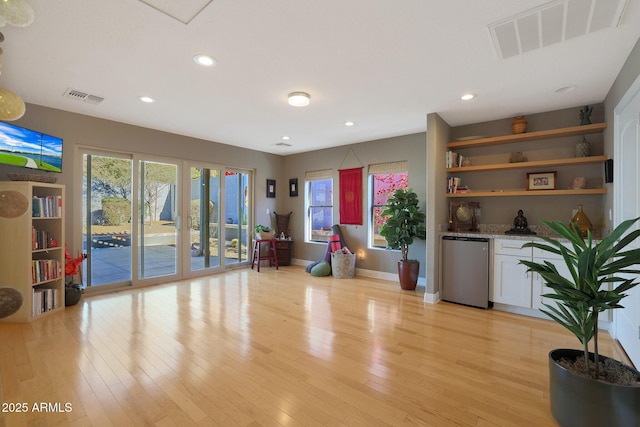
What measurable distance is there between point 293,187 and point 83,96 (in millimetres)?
4073

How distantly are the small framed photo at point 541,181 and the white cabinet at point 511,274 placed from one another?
886 millimetres

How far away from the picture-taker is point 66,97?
3369 millimetres

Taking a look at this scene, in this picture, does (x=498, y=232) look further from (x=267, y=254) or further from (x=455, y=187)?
(x=267, y=254)

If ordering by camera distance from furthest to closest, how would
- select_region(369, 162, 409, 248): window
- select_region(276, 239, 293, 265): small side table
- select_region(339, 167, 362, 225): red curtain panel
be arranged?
select_region(276, 239, 293, 265): small side table
select_region(339, 167, 362, 225): red curtain panel
select_region(369, 162, 409, 248): window

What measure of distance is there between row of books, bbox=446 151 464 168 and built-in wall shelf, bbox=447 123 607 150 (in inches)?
4.9

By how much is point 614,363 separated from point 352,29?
2.70 metres

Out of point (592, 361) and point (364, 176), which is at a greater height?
point (364, 176)

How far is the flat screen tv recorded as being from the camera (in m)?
3.17

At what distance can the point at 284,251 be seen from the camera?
6.49 meters

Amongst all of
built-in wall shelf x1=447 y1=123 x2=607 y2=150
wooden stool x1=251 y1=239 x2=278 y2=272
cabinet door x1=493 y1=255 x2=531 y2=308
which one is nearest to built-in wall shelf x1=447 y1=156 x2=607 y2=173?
built-in wall shelf x1=447 y1=123 x2=607 y2=150

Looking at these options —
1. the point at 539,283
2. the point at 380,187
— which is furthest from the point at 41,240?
the point at 539,283

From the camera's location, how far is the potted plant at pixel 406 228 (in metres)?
4.48

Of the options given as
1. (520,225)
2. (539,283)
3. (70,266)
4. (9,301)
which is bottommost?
(9,301)

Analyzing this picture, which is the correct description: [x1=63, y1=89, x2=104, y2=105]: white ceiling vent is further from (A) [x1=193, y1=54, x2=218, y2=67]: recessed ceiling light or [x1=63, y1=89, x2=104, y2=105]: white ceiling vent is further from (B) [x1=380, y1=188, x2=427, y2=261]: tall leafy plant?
(B) [x1=380, y1=188, x2=427, y2=261]: tall leafy plant
